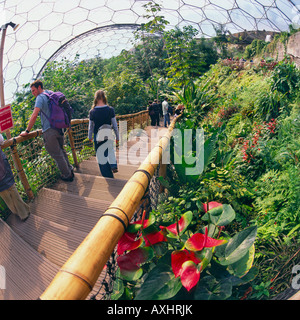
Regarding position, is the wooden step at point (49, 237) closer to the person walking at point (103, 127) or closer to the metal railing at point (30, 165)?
the metal railing at point (30, 165)

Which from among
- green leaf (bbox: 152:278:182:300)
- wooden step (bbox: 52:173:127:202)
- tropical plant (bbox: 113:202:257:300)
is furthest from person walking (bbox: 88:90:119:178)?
green leaf (bbox: 152:278:182:300)

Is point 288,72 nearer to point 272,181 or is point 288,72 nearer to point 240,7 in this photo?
point 272,181

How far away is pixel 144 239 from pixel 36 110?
279cm

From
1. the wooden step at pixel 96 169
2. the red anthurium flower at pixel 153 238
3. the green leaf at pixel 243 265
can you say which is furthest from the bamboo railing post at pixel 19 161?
the green leaf at pixel 243 265

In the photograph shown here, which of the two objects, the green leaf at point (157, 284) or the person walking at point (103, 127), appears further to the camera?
the person walking at point (103, 127)

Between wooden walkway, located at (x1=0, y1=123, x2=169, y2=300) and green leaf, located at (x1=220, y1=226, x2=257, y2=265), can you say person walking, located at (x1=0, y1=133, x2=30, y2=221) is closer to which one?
wooden walkway, located at (x1=0, y1=123, x2=169, y2=300)

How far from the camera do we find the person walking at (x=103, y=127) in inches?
126

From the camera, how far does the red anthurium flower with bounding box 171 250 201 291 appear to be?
0.77m

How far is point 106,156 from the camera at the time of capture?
347 centimetres

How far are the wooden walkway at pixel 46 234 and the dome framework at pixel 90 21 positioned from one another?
22.2 metres

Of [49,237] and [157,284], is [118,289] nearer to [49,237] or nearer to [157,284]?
[157,284]

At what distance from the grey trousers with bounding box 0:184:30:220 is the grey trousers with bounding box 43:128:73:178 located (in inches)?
32.0
